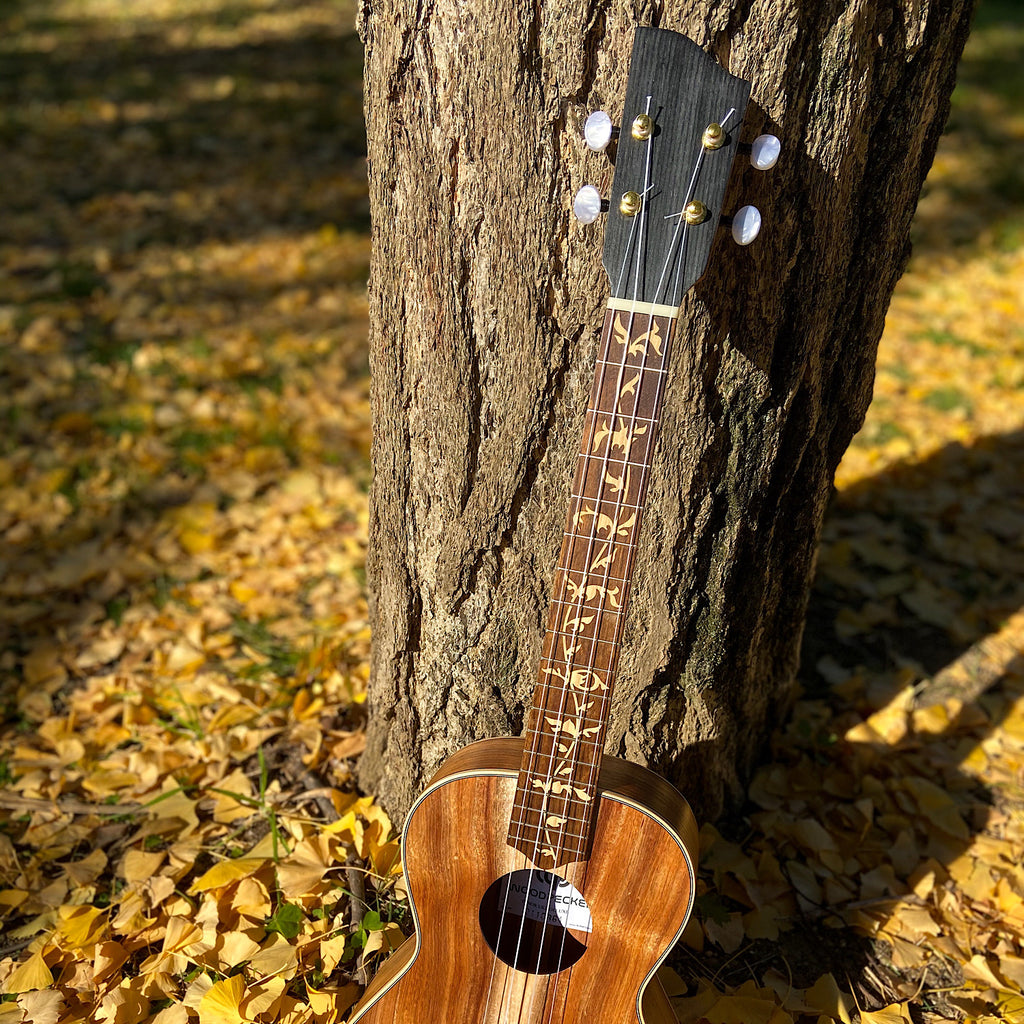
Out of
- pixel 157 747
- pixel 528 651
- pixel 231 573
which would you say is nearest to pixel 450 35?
pixel 528 651

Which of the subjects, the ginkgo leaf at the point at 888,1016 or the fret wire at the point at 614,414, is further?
the ginkgo leaf at the point at 888,1016

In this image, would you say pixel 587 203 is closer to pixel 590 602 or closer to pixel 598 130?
pixel 598 130

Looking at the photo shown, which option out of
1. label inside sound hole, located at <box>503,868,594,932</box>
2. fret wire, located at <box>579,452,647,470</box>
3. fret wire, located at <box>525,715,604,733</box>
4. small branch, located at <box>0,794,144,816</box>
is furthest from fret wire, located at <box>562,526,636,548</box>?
small branch, located at <box>0,794,144,816</box>

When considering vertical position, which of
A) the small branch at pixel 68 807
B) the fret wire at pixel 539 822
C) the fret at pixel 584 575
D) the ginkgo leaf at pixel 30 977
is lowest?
the ginkgo leaf at pixel 30 977

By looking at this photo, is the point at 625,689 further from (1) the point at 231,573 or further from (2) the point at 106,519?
(2) the point at 106,519

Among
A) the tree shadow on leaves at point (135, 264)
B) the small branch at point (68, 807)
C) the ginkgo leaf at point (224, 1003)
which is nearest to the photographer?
the ginkgo leaf at point (224, 1003)

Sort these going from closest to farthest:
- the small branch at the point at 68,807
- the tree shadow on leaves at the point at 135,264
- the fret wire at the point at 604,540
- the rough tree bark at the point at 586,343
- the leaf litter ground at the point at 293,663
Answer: the rough tree bark at the point at 586,343 < the fret wire at the point at 604,540 < the leaf litter ground at the point at 293,663 < the small branch at the point at 68,807 < the tree shadow on leaves at the point at 135,264

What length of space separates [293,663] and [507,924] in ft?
4.53

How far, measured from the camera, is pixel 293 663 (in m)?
2.83

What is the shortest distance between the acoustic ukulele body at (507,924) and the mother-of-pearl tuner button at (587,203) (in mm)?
1054

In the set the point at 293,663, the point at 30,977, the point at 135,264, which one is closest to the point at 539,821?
the point at 30,977

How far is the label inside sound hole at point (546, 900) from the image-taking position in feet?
5.47

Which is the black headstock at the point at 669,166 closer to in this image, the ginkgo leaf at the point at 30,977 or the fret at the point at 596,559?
the fret at the point at 596,559

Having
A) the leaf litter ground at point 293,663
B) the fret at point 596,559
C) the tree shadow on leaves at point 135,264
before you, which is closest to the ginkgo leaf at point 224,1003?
the leaf litter ground at point 293,663
